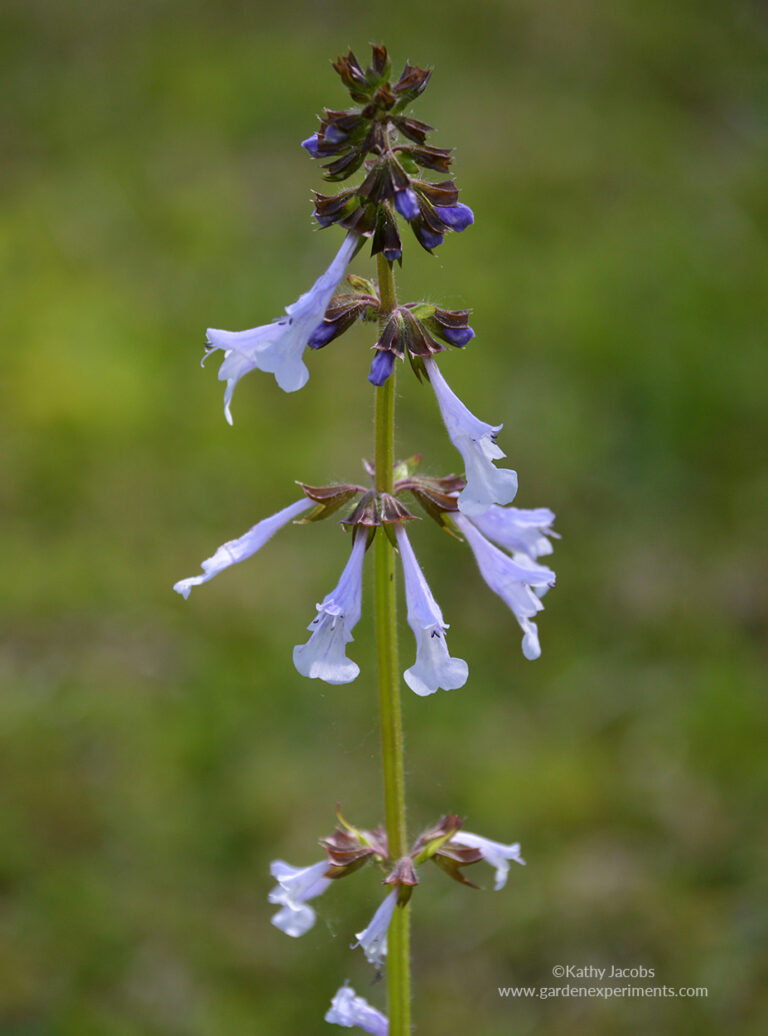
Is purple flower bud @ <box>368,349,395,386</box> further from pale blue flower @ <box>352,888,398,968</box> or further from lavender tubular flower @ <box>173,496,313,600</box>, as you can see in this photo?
pale blue flower @ <box>352,888,398,968</box>

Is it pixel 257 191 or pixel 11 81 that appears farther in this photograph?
pixel 11 81

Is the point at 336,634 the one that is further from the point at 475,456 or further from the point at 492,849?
the point at 492,849

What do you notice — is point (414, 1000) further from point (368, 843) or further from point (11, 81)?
point (11, 81)

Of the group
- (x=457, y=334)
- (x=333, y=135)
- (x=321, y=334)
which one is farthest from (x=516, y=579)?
(x=333, y=135)

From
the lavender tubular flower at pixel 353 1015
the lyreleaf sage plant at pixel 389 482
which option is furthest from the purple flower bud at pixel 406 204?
the lavender tubular flower at pixel 353 1015

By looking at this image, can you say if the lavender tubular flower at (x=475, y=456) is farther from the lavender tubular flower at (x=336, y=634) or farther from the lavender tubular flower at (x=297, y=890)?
the lavender tubular flower at (x=297, y=890)

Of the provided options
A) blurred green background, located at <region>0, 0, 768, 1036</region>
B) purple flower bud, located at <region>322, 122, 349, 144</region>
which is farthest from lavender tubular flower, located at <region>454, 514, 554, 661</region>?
blurred green background, located at <region>0, 0, 768, 1036</region>

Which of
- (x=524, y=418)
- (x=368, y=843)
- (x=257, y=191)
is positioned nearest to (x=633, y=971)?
(x=368, y=843)
